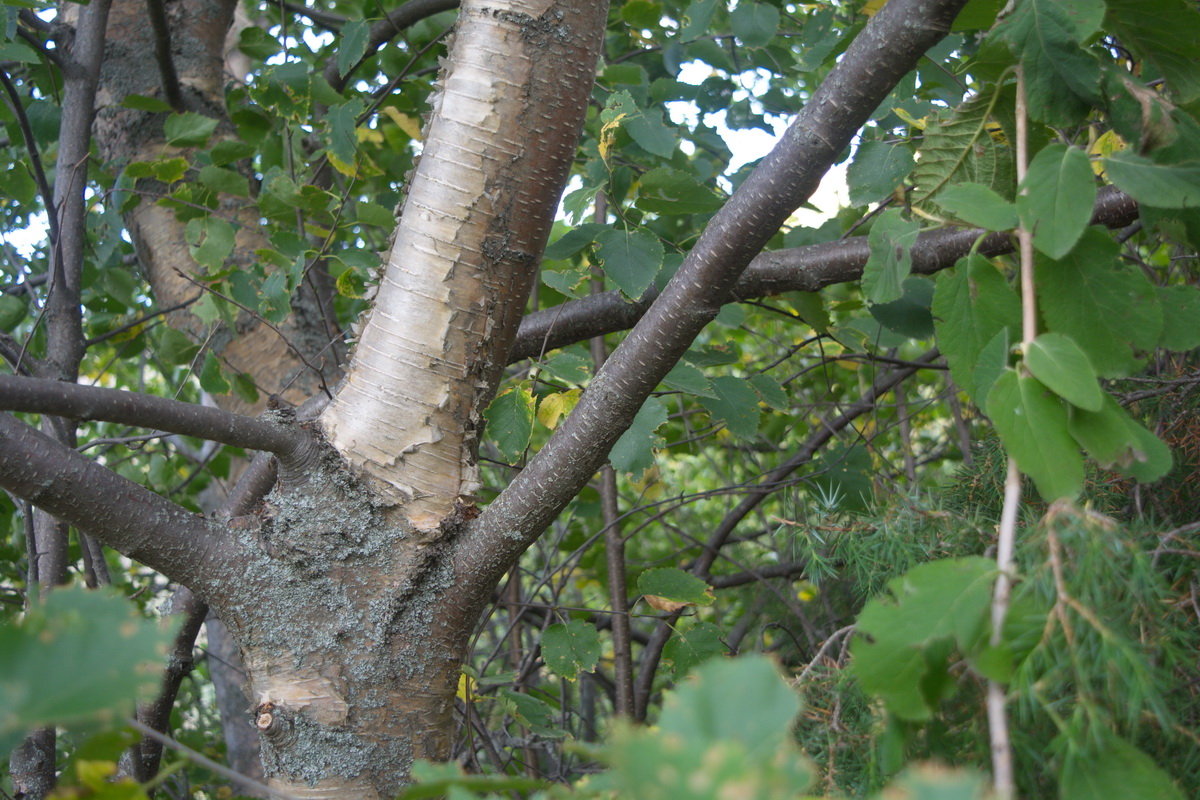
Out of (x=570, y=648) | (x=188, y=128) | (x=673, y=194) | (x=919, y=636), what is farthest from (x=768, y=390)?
(x=188, y=128)

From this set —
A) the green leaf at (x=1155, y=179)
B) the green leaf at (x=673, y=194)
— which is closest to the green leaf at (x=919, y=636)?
the green leaf at (x=1155, y=179)

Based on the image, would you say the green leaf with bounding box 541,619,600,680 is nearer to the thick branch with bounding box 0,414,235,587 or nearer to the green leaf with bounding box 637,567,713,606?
the green leaf with bounding box 637,567,713,606

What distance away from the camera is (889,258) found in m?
0.86

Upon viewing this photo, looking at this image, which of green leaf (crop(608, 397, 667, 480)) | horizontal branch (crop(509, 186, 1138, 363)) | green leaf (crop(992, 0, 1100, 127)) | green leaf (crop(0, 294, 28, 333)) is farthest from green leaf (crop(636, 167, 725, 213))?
green leaf (crop(0, 294, 28, 333))

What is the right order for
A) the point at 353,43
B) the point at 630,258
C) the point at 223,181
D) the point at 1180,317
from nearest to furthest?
the point at 1180,317 < the point at 630,258 < the point at 223,181 < the point at 353,43

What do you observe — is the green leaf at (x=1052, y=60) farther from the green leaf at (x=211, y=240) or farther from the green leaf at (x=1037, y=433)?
the green leaf at (x=211, y=240)

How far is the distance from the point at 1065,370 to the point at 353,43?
1.76 m

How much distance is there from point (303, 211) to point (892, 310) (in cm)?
126

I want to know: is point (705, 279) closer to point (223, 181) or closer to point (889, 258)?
point (889, 258)

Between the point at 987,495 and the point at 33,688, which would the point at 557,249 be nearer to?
the point at 987,495

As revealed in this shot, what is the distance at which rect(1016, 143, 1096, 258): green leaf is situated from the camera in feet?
2.15

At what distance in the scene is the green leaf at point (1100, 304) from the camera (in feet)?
2.33

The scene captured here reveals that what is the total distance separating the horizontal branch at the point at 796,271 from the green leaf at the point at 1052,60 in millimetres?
360

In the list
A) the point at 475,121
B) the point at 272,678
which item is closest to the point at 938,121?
the point at 475,121
